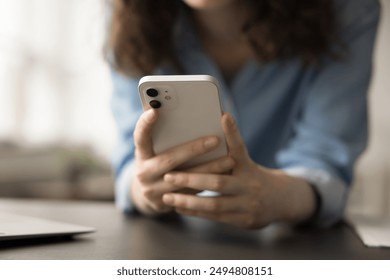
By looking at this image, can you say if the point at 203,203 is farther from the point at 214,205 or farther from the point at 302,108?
the point at 302,108

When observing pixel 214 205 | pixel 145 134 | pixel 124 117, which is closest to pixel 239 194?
pixel 214 205

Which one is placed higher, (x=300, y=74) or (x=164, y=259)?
(x=300, y=74)

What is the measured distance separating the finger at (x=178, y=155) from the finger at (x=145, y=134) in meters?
0.01

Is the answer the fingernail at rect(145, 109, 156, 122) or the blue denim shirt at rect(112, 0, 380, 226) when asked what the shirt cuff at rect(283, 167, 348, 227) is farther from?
the fingernail at rect(145, 109, 156, 122)

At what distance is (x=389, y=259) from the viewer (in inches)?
22.5

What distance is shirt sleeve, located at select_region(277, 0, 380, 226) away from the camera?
0.85 m

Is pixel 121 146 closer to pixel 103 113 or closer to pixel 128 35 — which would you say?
pixel 128 35

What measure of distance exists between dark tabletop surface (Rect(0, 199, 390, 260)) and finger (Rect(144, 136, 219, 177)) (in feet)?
0.27

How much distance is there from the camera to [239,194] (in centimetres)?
72

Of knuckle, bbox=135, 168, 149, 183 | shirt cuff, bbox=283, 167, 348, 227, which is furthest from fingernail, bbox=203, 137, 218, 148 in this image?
shirt cuff, bbox=283, 167, 348, 227

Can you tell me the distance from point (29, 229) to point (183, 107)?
21cm
